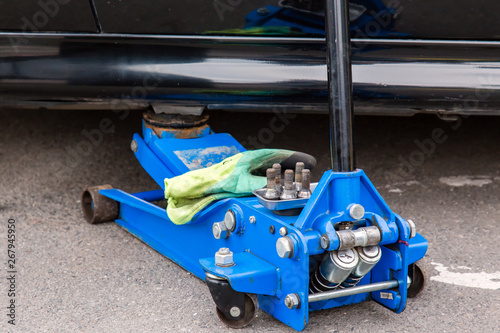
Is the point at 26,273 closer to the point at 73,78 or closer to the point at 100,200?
the point at 100,200

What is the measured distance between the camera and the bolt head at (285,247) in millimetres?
1501

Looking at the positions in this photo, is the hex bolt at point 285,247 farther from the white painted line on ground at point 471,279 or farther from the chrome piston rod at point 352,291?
the white painted line on ground at point 471,279

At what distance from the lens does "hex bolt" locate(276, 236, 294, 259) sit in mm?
1501

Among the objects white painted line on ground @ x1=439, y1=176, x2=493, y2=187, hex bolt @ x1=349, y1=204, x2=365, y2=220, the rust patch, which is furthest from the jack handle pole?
white painted line on ground @ x1=439, y1=176, x2=493, y2=187

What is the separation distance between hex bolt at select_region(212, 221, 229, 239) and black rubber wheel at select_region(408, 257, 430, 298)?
0.54 metres

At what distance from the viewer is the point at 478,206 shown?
2568mm

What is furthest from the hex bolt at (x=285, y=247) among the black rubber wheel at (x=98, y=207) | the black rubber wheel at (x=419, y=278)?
the black rubber wheel at (x=98, y=207)

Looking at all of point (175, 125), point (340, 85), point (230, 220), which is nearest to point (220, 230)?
point (230, 220)

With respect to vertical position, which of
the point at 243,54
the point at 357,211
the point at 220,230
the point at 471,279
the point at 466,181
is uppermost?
the point at 243,54

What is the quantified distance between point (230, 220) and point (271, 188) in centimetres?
17

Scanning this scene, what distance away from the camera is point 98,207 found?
2377 mm

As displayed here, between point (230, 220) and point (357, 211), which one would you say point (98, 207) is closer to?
point (230, 220)

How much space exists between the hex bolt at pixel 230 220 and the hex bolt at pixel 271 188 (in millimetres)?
139

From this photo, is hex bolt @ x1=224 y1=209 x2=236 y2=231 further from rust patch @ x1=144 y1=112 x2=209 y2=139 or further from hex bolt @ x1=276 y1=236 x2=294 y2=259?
rust patch @ x1=144 y1=112 x2=209 y2=139
